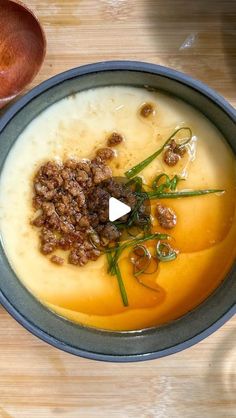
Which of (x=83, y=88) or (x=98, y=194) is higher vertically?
(x=83, y=88)

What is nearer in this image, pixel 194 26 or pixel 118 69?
pixel 118 69

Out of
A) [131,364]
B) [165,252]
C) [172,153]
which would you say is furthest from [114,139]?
[131,364]

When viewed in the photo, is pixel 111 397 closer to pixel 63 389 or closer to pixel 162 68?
pixel 63 389

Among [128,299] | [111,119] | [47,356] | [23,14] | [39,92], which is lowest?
[47,356]

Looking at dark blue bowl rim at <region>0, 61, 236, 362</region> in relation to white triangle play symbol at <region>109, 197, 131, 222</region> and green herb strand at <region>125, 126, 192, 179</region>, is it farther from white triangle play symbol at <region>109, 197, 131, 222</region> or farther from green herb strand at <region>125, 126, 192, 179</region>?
white triangle play symbol at <region>109, 197, 131, 222</region>

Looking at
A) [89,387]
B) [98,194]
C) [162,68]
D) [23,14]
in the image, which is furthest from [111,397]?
[23,14]

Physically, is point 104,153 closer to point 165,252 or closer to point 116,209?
point 116,209

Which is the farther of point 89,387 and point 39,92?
point 89,387
